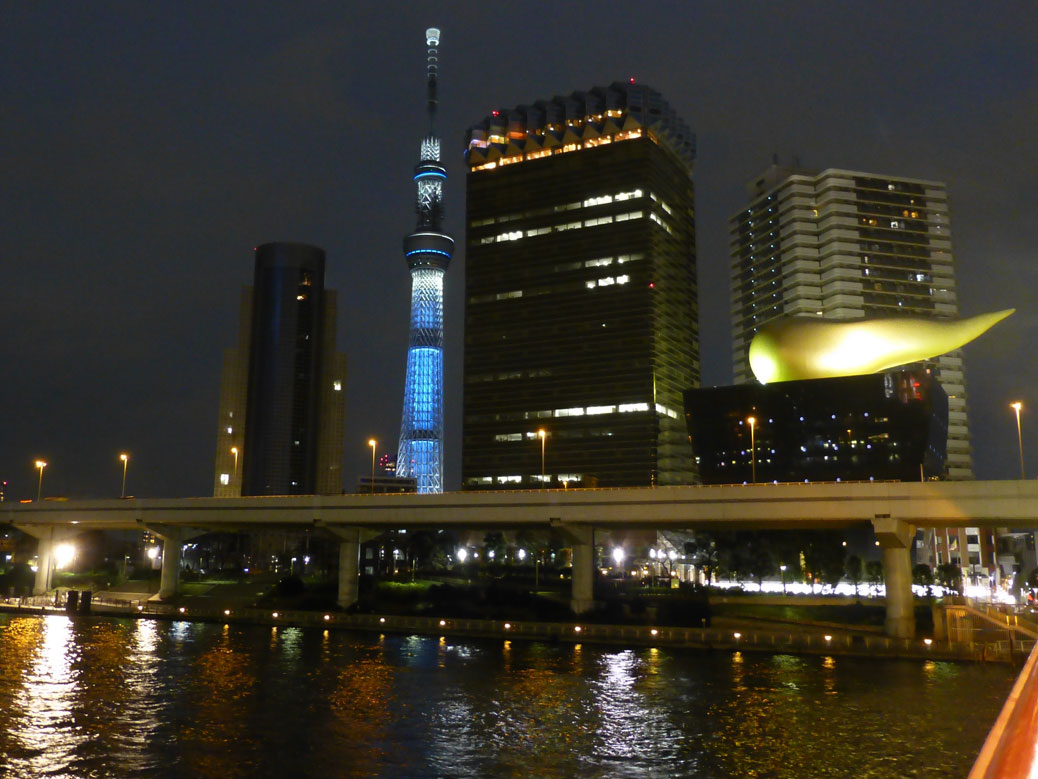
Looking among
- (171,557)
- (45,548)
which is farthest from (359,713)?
(45,548)

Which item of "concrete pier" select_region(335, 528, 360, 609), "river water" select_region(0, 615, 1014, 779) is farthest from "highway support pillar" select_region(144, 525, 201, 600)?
"river water" select_region(0, 615, 1014, 779)

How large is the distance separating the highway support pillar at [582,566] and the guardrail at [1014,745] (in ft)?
230

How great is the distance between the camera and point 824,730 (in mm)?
37062

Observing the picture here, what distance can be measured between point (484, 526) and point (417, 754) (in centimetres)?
5160

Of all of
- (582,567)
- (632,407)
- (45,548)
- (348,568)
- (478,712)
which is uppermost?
(632,407)

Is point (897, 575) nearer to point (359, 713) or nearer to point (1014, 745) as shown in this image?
point (359, 713)

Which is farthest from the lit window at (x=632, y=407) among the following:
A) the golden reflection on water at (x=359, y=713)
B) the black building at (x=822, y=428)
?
the golden reflection on water at (x=359, y=713)

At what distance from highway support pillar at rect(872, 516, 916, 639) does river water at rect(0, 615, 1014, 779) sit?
21.2 ft

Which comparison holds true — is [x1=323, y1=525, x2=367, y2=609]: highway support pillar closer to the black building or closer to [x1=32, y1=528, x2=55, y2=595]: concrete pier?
[x1=32, y1=528, x2=55, y2=595]: concrete pier

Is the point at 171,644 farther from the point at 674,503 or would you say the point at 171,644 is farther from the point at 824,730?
the point at 824,730

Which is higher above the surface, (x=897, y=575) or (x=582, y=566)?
(x=582, y=566)

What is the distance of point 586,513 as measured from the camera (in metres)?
72.2

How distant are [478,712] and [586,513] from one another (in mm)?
32851

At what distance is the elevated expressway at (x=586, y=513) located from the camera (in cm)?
6034
